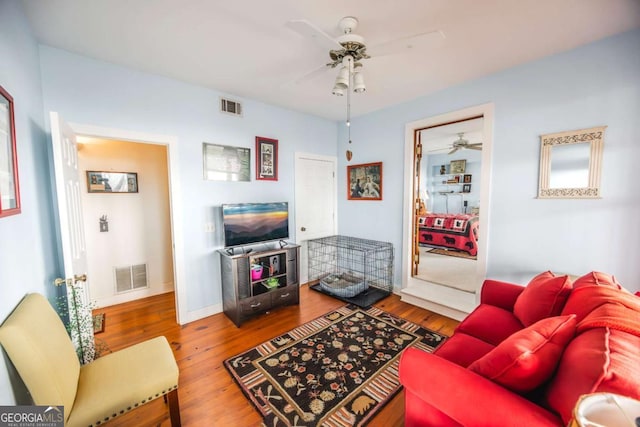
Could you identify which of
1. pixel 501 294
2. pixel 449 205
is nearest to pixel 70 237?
pixel 501 294

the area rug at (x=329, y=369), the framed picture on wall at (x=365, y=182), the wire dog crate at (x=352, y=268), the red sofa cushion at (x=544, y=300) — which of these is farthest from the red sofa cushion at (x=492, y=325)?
the framed picture on wall at (x=365, y=182)

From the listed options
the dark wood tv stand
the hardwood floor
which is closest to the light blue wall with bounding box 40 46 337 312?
the dark wood tv stand

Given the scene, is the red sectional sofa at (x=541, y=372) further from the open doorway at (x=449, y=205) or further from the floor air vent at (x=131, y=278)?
the floor air vent at (x=131, y=278)

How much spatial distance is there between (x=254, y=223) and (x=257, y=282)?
721 millimetres

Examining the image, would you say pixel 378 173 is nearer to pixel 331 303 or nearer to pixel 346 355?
pixel 331 303

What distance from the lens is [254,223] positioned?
315 cm

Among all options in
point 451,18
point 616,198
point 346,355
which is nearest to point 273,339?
point 346,355

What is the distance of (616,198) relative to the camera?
2.08 metres

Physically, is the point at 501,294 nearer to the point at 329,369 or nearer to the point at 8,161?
the point at 329,369

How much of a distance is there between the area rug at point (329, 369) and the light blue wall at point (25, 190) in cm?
133

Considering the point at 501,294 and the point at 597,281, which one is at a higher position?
the point at 597,281

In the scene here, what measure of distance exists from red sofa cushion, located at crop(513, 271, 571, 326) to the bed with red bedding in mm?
3374

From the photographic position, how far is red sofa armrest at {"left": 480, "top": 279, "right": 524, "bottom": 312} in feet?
6.91

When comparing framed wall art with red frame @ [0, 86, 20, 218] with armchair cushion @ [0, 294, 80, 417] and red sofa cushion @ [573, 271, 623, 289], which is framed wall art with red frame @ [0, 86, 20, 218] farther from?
red sofa cushion @ [573, 271, 623, 289]
